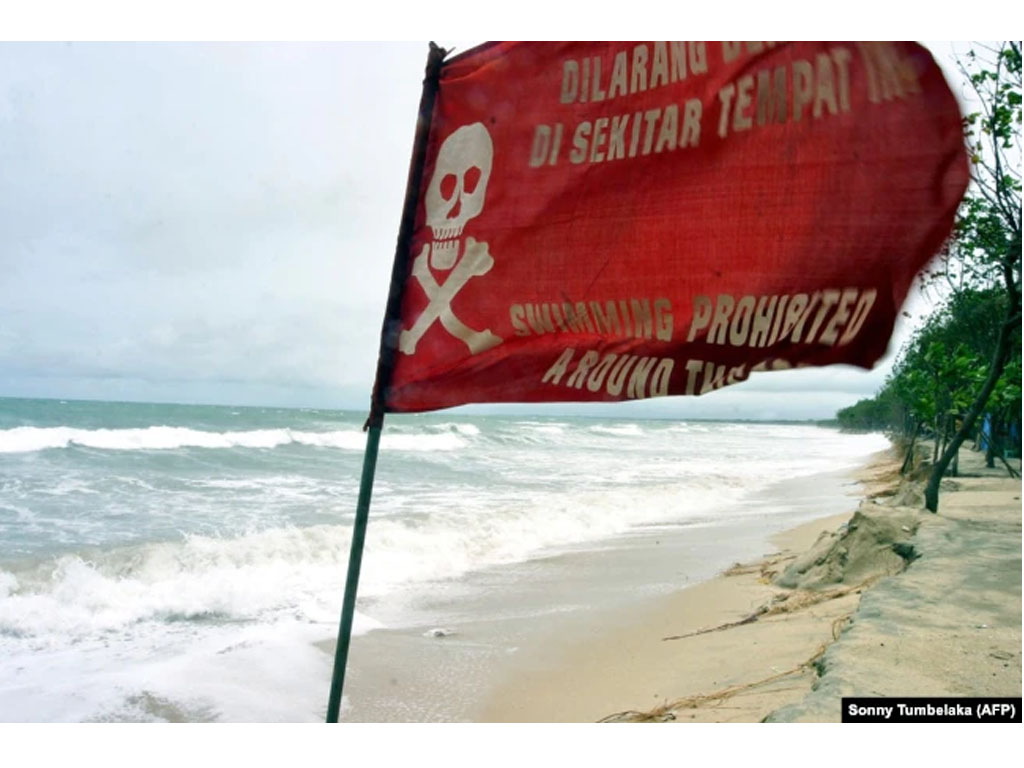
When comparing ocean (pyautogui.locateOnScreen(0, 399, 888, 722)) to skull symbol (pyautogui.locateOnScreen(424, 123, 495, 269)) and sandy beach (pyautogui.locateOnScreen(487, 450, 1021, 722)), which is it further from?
skull symbol (pyautogui.locateOnScreen(424, 123, 495, 269))

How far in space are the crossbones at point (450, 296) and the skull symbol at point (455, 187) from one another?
A: 0.02 metres

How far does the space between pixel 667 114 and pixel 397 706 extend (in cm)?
390

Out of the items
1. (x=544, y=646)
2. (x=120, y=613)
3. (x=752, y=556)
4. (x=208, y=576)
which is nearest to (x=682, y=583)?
(x=752, y=556)

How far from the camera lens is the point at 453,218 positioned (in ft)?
5.77

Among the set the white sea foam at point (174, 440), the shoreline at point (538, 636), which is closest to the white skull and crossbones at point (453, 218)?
the shoreline at point (538, 636)

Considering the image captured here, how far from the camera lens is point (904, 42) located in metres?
1.36

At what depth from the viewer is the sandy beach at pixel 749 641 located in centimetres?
352

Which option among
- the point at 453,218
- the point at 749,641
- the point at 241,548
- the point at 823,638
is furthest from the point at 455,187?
the point at 241,548
